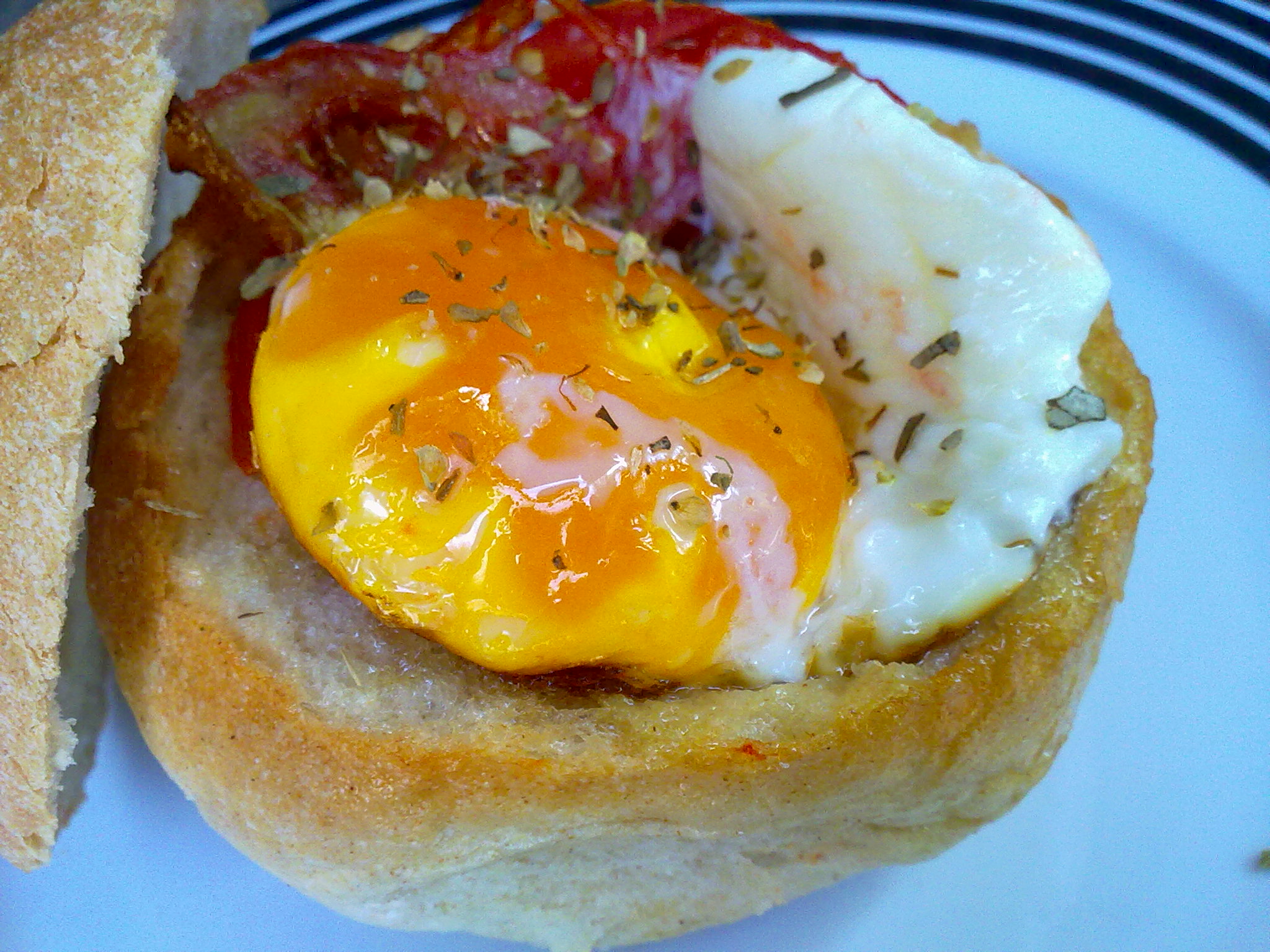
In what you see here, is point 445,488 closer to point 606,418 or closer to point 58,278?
point 606,418

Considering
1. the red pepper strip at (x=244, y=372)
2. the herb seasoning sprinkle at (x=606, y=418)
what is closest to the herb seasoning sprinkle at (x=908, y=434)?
the herb seasoning sprinkle at (x=606, y=418)

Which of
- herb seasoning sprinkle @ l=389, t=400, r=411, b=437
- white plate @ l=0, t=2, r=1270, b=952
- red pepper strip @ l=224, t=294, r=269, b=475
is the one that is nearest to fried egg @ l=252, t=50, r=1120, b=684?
herb seasoning sprinkle @ l=389, t=400, r=411, b=437

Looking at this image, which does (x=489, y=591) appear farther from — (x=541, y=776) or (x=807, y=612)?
(x=807, y=612)

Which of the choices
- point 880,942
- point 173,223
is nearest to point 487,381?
point 173,223

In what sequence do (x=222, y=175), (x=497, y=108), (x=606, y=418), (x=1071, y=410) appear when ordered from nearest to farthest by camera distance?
(x=606, y=418) → (x=1071, y=410) → (x=222, y=175) → (x=497, y=108)

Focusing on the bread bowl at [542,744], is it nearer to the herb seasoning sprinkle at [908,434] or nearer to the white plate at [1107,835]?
the white plate at [1107,835]

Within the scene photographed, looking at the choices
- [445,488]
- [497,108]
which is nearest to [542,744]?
[445,488]
